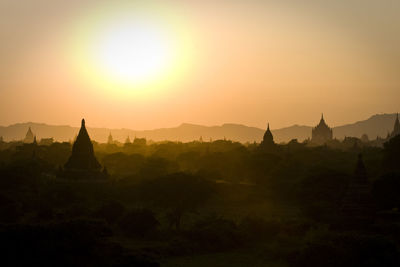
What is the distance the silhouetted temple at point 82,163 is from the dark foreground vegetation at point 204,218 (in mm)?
1660

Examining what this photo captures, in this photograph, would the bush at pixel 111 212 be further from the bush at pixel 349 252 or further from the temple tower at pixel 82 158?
the temple tower at pixel 82 158

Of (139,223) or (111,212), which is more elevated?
(111,212)

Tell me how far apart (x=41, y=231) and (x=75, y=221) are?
Result: 1942mm

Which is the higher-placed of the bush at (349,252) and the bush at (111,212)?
the bush at (111,212)

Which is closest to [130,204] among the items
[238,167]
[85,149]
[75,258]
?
[85,149]

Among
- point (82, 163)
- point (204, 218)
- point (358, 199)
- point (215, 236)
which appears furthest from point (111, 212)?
point (82, 163)

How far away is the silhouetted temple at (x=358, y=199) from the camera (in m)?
46.9

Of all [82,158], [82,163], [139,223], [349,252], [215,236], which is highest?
[82,158]

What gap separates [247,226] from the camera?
46.9 metres

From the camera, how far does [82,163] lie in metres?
73.1

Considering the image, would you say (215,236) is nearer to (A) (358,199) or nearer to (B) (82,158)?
(A) (358,199)

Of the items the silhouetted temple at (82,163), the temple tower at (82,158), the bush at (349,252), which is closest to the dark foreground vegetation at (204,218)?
the bush at (349,252)

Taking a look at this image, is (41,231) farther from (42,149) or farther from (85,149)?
(42,149)

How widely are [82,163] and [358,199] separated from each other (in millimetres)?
35397
